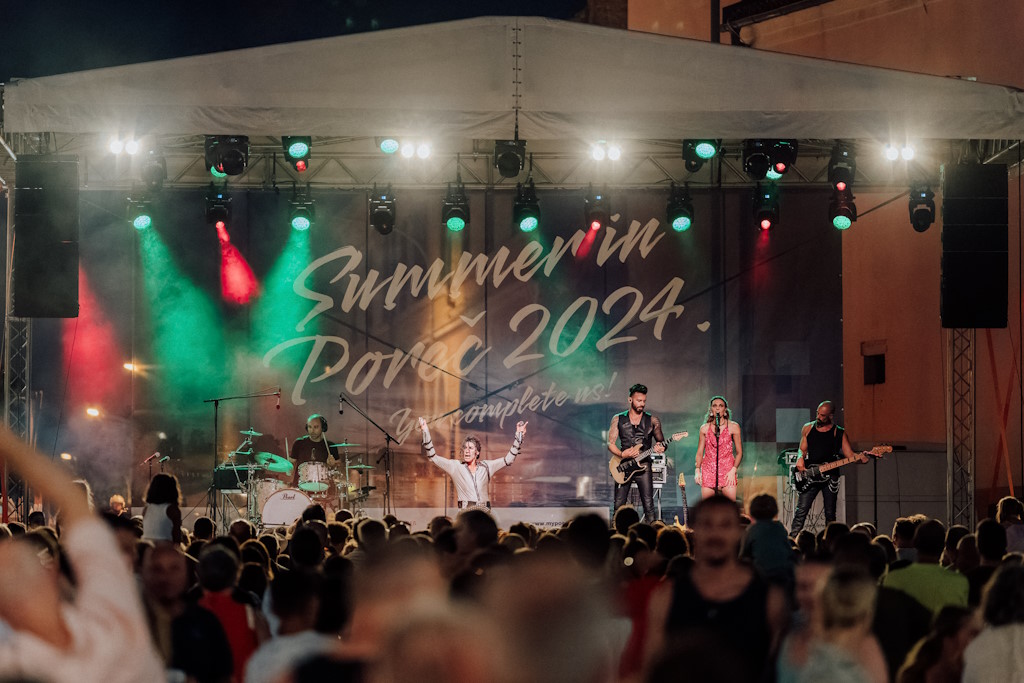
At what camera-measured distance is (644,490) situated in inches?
524

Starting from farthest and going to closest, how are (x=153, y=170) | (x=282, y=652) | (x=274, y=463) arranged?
1. (x=274, y=463)
2. (x=153, y=170)
3. (x=282, y=652)

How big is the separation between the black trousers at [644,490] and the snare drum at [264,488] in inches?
149

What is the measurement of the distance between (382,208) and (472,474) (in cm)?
326

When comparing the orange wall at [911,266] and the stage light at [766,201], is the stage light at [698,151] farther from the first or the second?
the orange wall at [911,266]

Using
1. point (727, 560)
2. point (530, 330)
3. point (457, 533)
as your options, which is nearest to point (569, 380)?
point (530, 330)

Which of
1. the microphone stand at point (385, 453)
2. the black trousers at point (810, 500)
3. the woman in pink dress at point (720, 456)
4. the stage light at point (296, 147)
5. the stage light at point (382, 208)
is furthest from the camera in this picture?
the microphone stand at point (385, 453)

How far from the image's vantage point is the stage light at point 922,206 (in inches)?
545

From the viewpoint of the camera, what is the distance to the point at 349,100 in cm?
1188

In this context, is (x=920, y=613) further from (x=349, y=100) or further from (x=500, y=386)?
(x=500, y=386)

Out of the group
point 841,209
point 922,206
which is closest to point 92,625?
point 841,209

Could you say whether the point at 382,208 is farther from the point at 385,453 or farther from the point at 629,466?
the point at 629,466

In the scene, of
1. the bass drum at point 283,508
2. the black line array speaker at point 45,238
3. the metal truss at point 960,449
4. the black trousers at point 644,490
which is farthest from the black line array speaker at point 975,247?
the black line array speaker at point 45,238

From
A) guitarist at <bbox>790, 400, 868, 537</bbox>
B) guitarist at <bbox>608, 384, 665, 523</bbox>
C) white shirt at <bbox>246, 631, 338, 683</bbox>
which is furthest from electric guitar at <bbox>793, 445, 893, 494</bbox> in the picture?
white shirt at <bbox>246, 631, 338, 683</bbox>

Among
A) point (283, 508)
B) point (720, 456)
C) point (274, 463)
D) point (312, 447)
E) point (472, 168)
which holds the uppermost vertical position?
point (472, 168)
